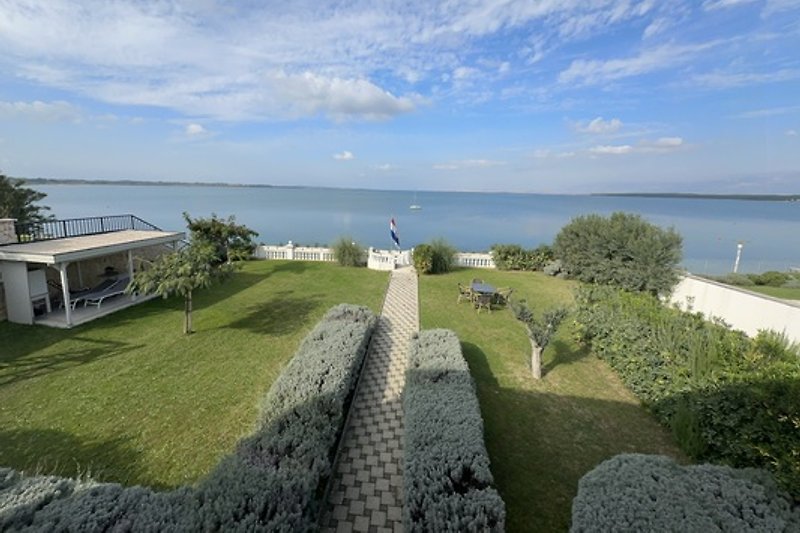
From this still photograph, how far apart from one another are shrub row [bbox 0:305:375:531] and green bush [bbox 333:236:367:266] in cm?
1348

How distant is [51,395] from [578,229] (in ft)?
61.0

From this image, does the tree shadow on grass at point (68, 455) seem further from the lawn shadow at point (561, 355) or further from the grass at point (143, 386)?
the lawn shadow at point (561, 355)

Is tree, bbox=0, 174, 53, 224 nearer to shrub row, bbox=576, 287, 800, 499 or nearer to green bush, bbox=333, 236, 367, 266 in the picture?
green bush, bbox=333, 236, 367, 266

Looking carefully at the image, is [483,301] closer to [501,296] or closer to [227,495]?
[501,296]

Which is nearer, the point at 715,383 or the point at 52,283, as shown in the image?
the point at 715,383

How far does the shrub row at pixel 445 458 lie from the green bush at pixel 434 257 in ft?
34.8

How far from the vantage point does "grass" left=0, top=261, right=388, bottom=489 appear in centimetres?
498

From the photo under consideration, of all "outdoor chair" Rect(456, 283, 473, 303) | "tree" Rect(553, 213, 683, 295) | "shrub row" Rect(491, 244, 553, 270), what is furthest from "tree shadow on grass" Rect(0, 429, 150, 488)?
"shrub row" Rect(491, 244, 553, 270)

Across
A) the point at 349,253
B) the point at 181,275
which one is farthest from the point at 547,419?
the point at 349,253

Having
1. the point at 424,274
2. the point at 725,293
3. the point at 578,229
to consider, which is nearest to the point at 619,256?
the point at 578,229

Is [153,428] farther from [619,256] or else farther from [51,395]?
[619,256]

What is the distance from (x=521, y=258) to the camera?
18.9 metres

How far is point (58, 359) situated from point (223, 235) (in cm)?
996

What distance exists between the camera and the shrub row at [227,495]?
3.09 meters
